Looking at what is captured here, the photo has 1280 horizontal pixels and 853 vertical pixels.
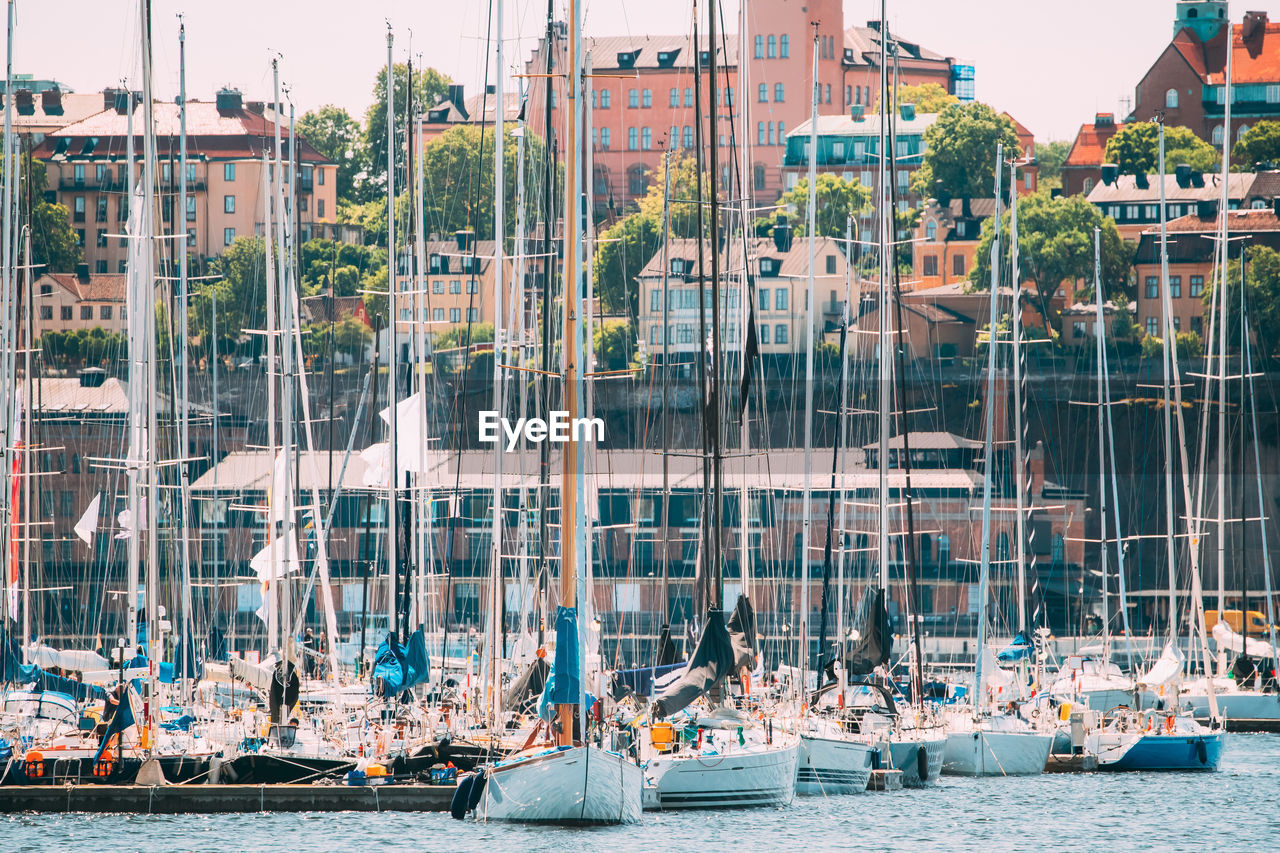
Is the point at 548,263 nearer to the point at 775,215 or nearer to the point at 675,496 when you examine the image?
the point at 675,496

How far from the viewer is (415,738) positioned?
3819cm

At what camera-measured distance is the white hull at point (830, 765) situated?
4075 centimetres

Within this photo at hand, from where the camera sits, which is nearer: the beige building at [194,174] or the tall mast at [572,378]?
the tall mast at [572,378]

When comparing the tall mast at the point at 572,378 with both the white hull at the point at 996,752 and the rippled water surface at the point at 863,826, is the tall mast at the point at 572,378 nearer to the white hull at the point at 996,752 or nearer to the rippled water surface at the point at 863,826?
the rippled water surface at the point at 863,826

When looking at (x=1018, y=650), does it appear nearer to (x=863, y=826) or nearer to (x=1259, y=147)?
(x=863, y=826)

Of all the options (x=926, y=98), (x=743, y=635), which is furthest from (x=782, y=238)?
(x=743, y=635)

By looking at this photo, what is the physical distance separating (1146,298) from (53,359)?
59361mm

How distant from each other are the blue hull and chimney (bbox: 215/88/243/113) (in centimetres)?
9718

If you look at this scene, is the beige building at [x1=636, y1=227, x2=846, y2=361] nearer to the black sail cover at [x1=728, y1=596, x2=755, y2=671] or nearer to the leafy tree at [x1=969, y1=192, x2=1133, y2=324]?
the leafy tree at [x1=969, y1=192, x2=1133, y2=324]

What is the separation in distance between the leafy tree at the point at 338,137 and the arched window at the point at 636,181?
65.3ft

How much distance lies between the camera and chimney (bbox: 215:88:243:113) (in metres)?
133

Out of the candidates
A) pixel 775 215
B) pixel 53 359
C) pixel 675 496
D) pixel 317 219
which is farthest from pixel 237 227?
pixel 675 496

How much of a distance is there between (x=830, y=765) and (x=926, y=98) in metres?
120

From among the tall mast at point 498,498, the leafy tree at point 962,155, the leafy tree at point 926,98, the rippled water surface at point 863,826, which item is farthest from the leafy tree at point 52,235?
the rippled water surface at point 863,826
